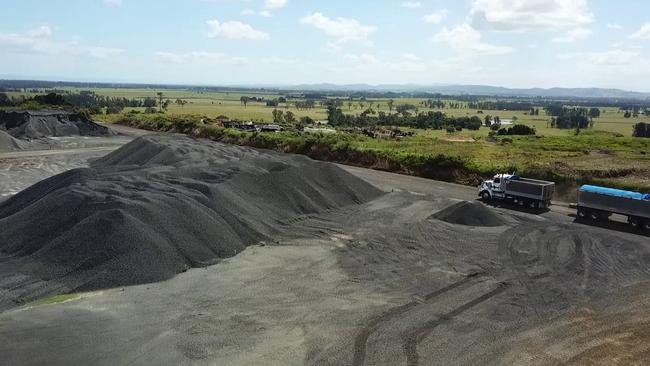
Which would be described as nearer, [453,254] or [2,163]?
[453,254]

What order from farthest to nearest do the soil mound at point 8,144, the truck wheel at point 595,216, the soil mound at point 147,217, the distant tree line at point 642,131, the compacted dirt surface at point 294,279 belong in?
the distant tree line at point 642,131 < the soil mound at point 8,144 < the truck wheel at point 595,216 < the soil mound at point 147,217 < the compacted dirt surface at point 294,279

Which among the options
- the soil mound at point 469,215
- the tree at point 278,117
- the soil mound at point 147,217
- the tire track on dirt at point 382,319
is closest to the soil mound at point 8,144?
the soil mound at point 147,217

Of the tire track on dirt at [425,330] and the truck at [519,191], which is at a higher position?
the truck at [519,191]

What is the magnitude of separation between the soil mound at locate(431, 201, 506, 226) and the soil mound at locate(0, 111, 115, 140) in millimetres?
50045

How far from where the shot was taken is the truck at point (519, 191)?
29141mm

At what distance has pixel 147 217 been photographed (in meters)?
19.8

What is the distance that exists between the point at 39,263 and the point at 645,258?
23200 millimetres

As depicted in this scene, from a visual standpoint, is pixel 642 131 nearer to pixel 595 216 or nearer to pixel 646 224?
pixel 595 216

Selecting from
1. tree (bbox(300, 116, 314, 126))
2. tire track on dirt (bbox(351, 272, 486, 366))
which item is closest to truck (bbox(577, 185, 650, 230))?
tire track on dirt (bbox(351, 272, 486, 366))

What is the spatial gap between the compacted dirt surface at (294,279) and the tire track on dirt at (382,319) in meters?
0.05

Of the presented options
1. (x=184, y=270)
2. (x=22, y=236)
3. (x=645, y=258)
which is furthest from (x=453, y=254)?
(x=22, y=236)

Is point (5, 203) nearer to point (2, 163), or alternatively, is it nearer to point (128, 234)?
point (128, 234)

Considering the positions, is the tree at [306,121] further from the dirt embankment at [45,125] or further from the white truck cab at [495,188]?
the white truck cab at [495,188]

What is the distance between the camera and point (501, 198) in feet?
102
